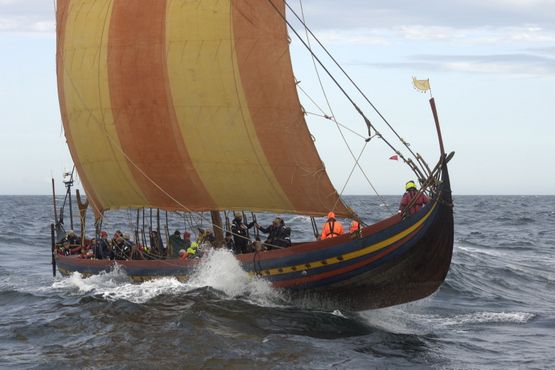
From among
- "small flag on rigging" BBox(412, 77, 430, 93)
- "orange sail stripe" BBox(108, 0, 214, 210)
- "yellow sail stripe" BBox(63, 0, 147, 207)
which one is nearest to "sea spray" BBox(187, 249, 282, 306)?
"orange sail stripe" BBox(108, 0, 214, 210)

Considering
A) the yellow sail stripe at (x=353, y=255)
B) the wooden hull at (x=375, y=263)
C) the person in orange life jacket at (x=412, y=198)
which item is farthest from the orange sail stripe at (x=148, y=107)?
the person in orange life jacket at (x=412, y=198)

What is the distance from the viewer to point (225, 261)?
77.9ft

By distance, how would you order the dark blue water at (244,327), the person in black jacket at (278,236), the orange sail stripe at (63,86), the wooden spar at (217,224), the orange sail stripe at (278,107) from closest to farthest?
the dark blue water at (244,327)
the orange sail stripe at (278,107)
the person in black jacket at (278,236)
the wooden spar at (217,224)
the orange sail stripe at (63,86)

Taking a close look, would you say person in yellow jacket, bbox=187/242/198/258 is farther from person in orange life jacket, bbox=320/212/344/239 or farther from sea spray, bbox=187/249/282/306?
person in orange life jacket, bbox=320/212/344/239

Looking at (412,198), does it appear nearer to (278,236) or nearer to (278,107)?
(278,236)

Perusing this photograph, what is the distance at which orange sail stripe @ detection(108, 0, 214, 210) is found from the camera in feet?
83.9

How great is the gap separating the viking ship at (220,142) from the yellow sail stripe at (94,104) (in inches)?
1.9

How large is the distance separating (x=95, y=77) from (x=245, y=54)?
18.6 ft

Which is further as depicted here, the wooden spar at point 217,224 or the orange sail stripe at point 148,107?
the wooden spar at point 217,224

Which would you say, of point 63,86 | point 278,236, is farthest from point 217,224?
point 63,86

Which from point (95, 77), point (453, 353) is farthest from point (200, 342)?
point (95, 77)

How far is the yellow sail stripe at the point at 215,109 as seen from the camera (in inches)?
942

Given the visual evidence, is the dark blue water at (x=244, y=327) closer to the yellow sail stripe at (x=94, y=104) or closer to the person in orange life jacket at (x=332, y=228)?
the person in orange life jacket at (x=332, y=228)

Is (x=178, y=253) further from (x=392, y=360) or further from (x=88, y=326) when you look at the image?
(x=392, y=360)
